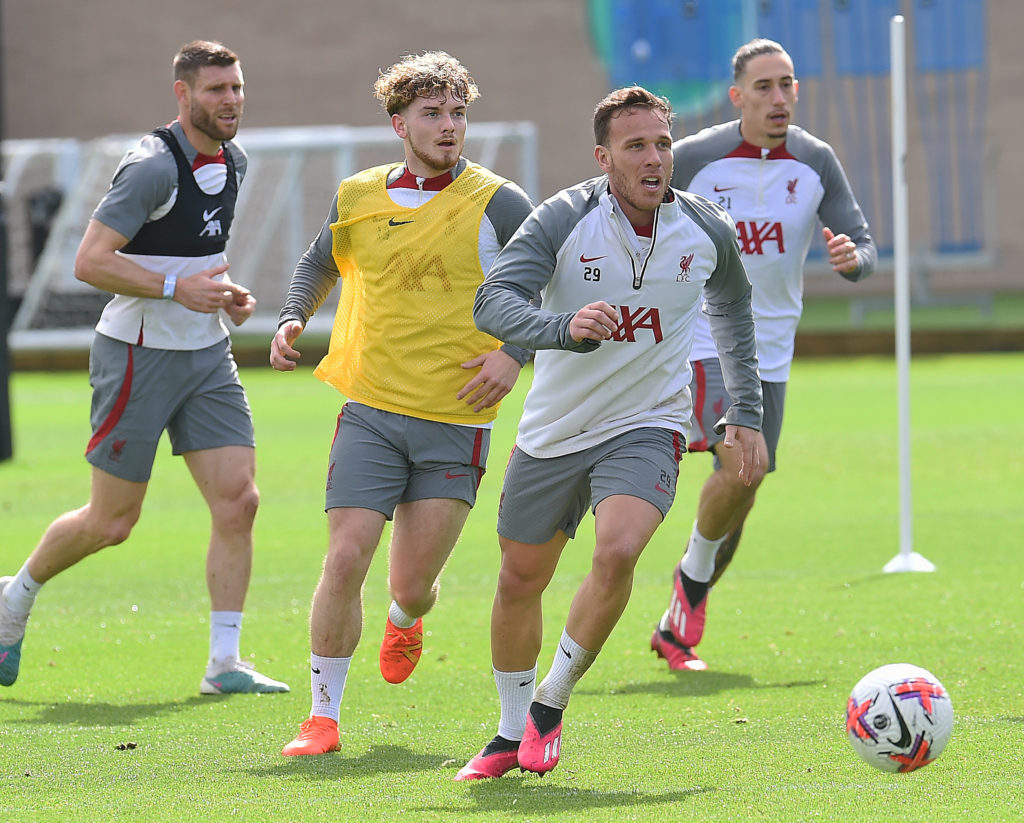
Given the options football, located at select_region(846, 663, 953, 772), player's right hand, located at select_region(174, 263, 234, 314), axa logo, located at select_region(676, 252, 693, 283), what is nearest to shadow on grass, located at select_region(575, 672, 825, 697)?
football, located at select_region(846, 663, 953, 772)

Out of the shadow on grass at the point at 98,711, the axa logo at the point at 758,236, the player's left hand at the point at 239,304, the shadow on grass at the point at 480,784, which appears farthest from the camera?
the axa logo at the point at 758,236

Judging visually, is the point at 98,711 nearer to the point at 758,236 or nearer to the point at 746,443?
the point at 746,443

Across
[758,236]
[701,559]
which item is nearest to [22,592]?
[701,559]

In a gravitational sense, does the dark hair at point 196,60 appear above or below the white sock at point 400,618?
above

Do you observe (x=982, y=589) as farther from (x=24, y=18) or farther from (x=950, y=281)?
(x=24, y=18)

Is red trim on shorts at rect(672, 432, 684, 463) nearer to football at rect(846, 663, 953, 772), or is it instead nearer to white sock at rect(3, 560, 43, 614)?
football at rect(846, 663, 953, 772)

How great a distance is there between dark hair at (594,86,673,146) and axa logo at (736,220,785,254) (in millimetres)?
2191

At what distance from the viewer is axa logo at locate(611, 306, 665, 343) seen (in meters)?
5.00

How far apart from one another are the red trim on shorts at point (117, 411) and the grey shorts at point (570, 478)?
2086 mm

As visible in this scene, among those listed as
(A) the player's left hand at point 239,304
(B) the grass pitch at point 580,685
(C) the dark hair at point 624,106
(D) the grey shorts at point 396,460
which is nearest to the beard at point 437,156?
(C) the dark hair at point 624,106

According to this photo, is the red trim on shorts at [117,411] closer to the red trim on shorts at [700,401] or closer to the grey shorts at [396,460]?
the grey shorts at [396,460]

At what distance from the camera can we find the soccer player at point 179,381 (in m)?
6.44

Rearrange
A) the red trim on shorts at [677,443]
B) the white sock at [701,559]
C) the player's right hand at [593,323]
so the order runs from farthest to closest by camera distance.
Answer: the white sock at [701,559], the red trim on shorts at [677,443], the player's right hand at [593,323]

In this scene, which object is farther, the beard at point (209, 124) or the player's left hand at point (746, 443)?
the beard at point (209, 124)
